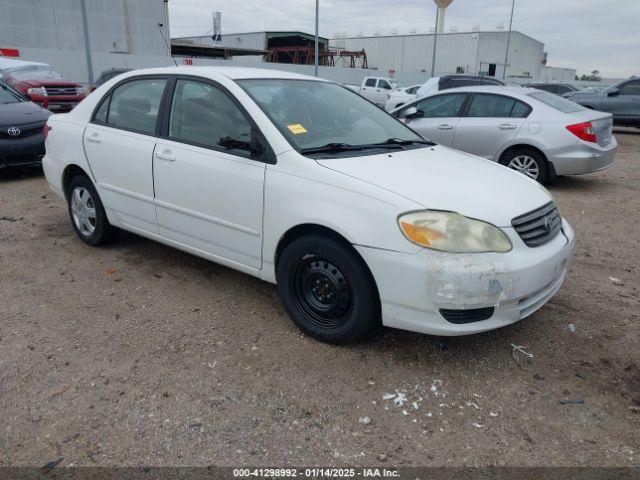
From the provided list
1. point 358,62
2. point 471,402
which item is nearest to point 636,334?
point 471,402

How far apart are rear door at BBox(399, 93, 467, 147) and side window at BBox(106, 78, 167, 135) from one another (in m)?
4.71

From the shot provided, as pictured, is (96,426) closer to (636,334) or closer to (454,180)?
(454,180)

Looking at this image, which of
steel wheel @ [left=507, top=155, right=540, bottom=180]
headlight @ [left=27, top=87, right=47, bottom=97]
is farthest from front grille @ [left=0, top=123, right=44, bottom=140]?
headlight @ [left=27, top=87, right=47, bottom=97]

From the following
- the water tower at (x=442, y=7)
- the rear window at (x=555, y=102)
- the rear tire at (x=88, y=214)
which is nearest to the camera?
the rear tire at (x=88, y=214)

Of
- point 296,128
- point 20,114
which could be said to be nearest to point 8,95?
point 20,114

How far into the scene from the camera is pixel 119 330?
345 cm

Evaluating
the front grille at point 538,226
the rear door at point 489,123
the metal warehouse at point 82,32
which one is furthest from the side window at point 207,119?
the metal warehouse at point 82,32

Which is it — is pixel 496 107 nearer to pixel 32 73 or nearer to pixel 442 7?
pixel 32 73

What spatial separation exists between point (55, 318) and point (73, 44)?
36.0m

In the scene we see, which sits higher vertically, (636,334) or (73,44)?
(73,44)

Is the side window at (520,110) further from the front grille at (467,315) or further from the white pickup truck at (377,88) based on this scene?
the white pickup truck at (377,88)

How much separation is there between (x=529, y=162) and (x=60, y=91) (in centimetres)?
1341

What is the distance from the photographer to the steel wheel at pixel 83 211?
15.8 ft

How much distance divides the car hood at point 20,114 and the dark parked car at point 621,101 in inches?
552
